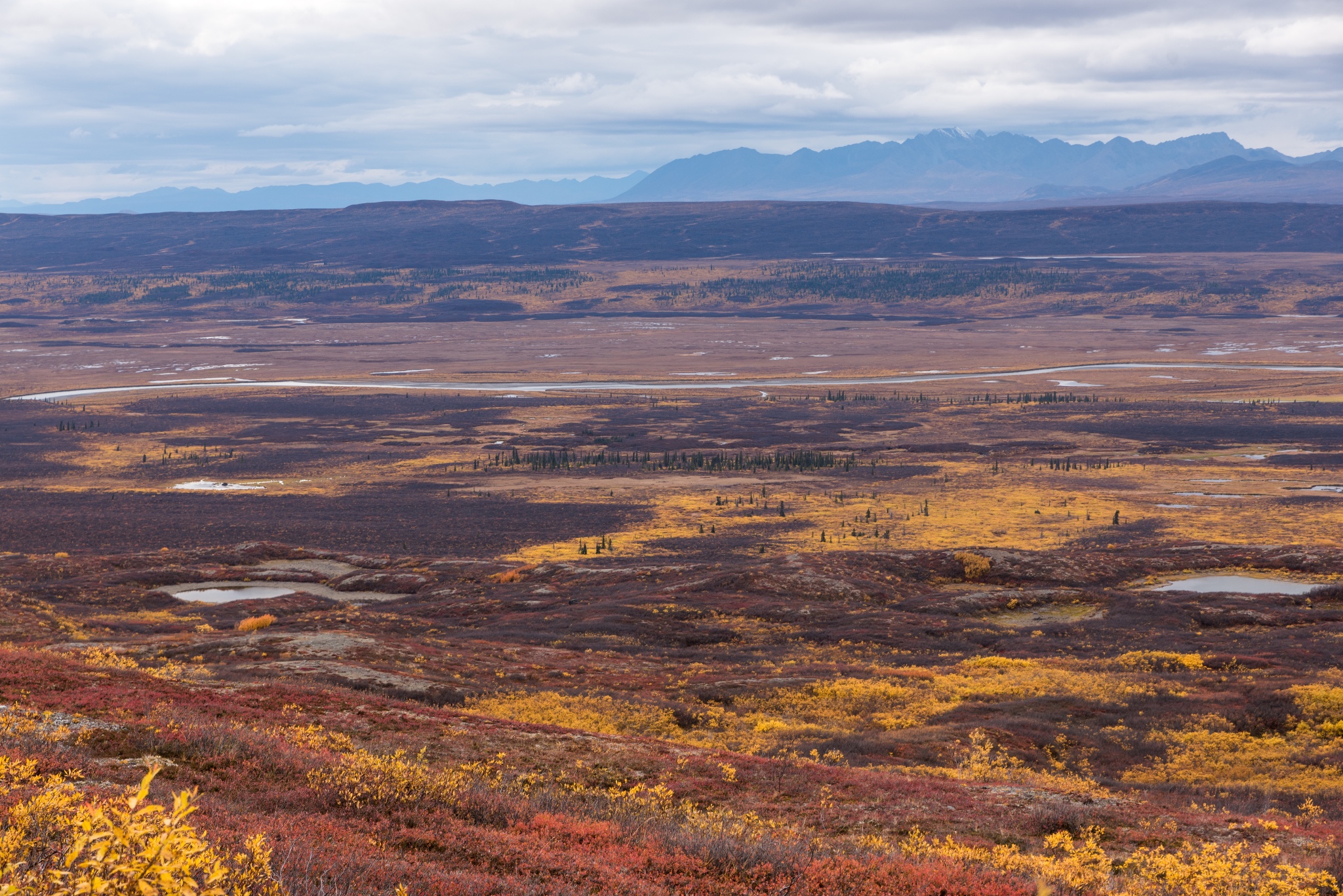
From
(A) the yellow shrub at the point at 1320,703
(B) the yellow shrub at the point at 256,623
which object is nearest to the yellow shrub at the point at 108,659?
(B) the yellow shrub at the point at 256,623

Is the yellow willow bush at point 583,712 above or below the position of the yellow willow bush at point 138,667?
below

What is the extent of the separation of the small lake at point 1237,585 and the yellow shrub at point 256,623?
39.8 metres

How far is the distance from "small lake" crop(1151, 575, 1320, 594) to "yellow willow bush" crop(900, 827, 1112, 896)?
36.4m

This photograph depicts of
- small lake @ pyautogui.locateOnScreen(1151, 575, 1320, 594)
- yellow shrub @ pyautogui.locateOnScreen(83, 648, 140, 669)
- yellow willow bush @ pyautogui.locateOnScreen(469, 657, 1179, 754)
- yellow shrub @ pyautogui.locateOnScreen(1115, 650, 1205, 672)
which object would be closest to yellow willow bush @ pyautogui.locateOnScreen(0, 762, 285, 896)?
yellow shrub @ pyautogui.locateOnScreen(83, 648, 140, 669)

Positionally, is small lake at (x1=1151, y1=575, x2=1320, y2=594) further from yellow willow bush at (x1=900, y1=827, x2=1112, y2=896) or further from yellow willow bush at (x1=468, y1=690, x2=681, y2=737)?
yellow willow bush at (x1=900, y1=827, x2=1112, y2=896)

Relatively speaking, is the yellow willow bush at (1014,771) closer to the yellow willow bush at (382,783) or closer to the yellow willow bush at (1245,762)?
the yellow willow bush at (1245,762)

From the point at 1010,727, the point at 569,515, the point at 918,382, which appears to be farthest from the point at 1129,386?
the point at 1010,727

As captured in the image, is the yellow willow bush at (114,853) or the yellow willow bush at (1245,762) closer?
the yellow willow bush at (114,853)

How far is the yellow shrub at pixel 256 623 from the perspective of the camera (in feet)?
116

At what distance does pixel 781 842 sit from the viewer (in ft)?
40.3

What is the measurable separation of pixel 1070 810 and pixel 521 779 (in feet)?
28.7

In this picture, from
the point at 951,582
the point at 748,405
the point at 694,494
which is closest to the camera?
the point at 951,582

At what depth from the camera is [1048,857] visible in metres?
13.5

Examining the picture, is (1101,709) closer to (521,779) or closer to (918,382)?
(521,779)
